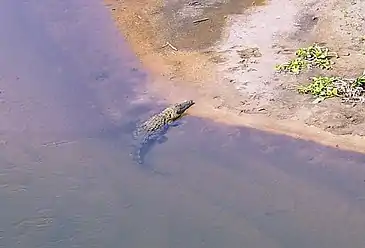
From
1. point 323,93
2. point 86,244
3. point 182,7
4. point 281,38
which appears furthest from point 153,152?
point 182,7

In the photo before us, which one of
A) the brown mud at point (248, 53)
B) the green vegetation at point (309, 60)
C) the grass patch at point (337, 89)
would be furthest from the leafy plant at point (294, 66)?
the grass patch at point (337, 89)

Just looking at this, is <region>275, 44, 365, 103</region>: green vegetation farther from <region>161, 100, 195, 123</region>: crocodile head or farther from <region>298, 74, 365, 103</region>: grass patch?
<region>161, 100, 195, 123</region>: crocodile head

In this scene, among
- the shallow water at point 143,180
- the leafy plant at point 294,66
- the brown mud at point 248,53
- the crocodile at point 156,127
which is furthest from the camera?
the leafy plant at point 294,66

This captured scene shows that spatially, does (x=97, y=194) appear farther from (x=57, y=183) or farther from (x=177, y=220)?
(x=177, y=220)

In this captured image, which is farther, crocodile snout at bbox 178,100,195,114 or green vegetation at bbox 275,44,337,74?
→ green vegetation at bbox 275,44,337,74

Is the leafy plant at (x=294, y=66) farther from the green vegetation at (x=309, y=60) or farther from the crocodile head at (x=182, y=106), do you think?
the crocodile head at (x=182, y=106)

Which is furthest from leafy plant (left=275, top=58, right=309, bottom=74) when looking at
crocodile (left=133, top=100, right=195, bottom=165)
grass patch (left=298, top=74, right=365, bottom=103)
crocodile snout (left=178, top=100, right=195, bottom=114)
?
crocodile (left=133, top=100, right=195, bottom=165)

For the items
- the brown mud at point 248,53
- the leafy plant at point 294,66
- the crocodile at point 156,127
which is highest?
the crocodile at point 156,127
